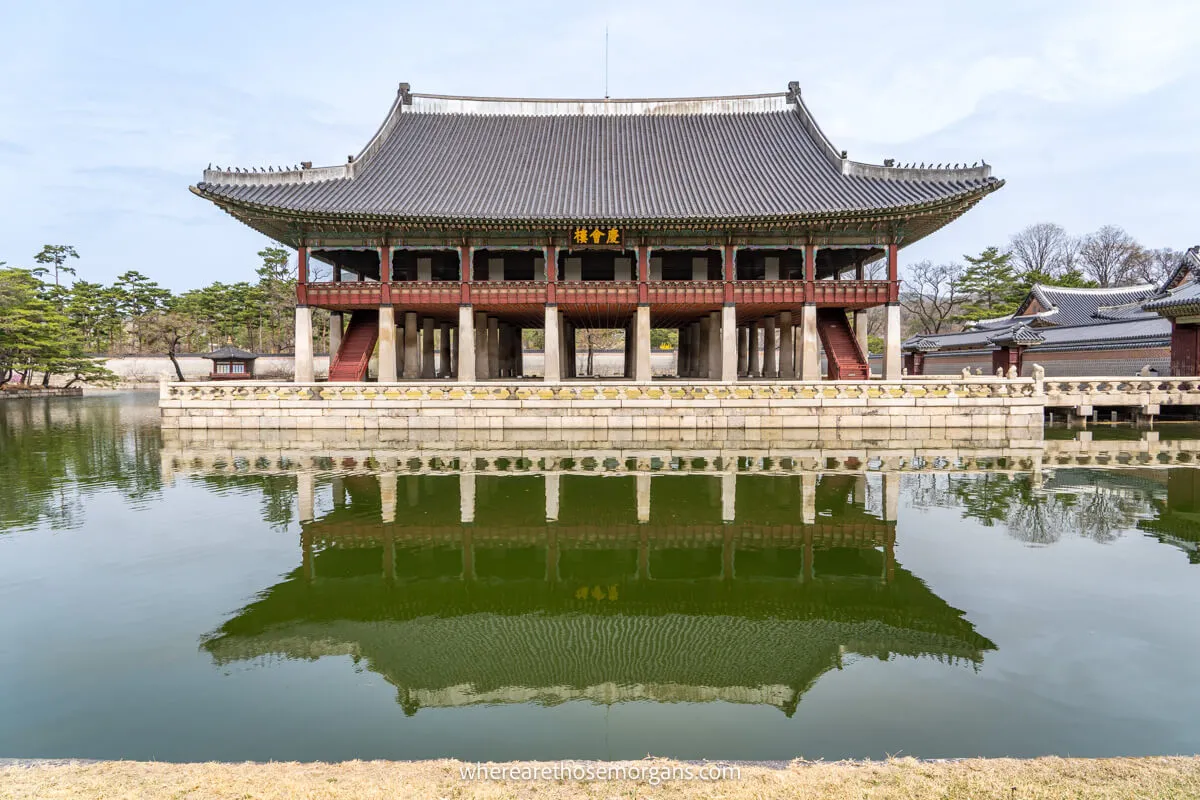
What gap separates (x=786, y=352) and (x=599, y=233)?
490 inches

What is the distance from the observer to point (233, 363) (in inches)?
1902

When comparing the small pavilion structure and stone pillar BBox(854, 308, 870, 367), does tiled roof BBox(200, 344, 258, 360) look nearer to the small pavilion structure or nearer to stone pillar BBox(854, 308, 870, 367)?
the small pavilion structure

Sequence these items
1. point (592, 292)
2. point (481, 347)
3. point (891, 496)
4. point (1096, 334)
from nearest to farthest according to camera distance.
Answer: point (891, 496)
point (592, 292)
point (481, 347)
point (1096, 334)

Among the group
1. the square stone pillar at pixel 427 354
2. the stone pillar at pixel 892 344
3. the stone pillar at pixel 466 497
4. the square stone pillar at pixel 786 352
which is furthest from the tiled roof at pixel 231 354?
the stone pillar at pixel 892 344

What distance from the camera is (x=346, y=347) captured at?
1087 inches

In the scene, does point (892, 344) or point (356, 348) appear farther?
point (356, 348)

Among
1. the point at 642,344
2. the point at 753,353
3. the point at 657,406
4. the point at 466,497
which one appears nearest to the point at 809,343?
the point at 642,344

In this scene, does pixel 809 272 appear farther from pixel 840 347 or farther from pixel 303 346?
pixel 303 346

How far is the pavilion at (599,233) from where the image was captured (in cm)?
2552

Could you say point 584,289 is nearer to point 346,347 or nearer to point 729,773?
point 346,347

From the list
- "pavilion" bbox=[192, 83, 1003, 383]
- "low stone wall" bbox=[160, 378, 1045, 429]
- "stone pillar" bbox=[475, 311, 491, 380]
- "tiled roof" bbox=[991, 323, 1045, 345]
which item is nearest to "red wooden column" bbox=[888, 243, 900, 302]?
"pavilion" bbox=[192, 83, 1003, 383]

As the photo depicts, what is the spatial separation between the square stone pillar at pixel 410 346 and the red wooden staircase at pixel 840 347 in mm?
20053

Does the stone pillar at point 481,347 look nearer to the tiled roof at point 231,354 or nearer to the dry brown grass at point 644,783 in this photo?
the tiled roof at point 231,354

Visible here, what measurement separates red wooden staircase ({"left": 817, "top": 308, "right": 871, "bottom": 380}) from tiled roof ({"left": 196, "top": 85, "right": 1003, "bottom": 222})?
5224mm
